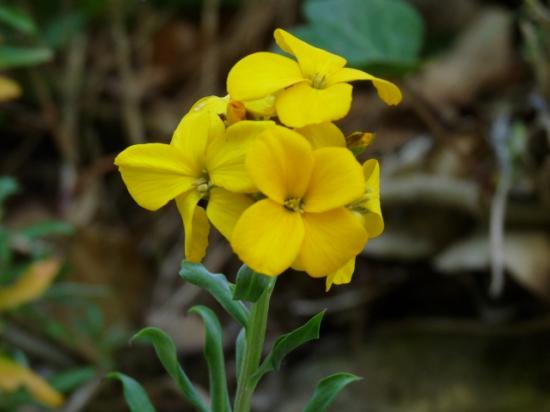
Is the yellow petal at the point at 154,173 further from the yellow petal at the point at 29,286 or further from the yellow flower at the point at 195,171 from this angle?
the yellow petal at the point at 29,286

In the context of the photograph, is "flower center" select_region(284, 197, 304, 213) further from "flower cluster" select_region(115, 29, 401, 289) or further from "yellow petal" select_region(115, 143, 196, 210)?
"yellow petal" select_region(115, 143, 196, 210)

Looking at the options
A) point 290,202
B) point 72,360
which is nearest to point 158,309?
point 72,360

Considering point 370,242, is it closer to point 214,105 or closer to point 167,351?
point 167,351

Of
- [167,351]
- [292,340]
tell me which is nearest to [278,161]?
[292,340]


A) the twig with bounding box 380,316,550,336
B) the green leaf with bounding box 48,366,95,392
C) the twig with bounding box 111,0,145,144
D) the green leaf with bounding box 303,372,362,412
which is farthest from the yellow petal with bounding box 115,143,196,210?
the twig with bounding box 111,0,145,144

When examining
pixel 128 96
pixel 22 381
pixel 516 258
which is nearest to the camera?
pixel 22 381
